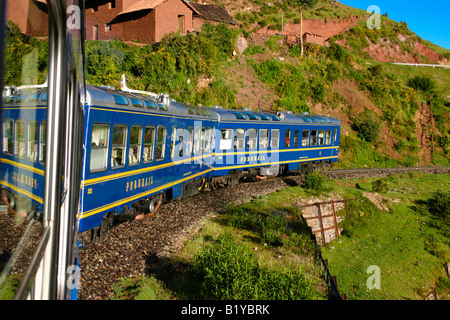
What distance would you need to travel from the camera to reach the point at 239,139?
14.6m

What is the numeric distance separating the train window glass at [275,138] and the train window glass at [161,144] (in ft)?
24.6

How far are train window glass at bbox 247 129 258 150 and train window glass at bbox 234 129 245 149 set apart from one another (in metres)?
0.33

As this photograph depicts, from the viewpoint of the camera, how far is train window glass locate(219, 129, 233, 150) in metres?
14.1

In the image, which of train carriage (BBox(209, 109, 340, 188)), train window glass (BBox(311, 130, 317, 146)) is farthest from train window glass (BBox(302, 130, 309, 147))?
train window glass (BBox(311, 130, 317, 146))

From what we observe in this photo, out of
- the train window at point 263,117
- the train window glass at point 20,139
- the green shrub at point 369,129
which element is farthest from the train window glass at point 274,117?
the green shrub at point 369,129

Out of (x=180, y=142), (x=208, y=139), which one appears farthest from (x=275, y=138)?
(x=180, y=142)

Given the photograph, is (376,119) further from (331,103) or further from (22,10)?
(22,10)

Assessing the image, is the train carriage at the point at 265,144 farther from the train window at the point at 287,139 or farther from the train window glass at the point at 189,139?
the train window glass at the point at 189,139

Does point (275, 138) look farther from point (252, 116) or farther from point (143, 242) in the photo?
point (143, 242)

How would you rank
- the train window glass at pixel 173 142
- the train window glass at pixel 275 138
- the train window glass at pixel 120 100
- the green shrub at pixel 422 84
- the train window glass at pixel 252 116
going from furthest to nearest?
the green shrub at pixel 422 84 < the train window glass at pixel 275 138 < the train window glass at pixel 252 116 < the train window glass at pixel 173 142 < the train window glass at pixel 120 100

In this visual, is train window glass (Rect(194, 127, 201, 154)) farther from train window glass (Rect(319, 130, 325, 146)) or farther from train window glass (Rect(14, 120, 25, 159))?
train window glass (Rect(14, 120, 25, 159))

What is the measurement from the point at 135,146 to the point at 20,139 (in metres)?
6.26

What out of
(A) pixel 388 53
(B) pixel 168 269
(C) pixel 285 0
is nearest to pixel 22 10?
(B) pixel 168 269

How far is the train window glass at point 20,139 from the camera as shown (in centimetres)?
155
